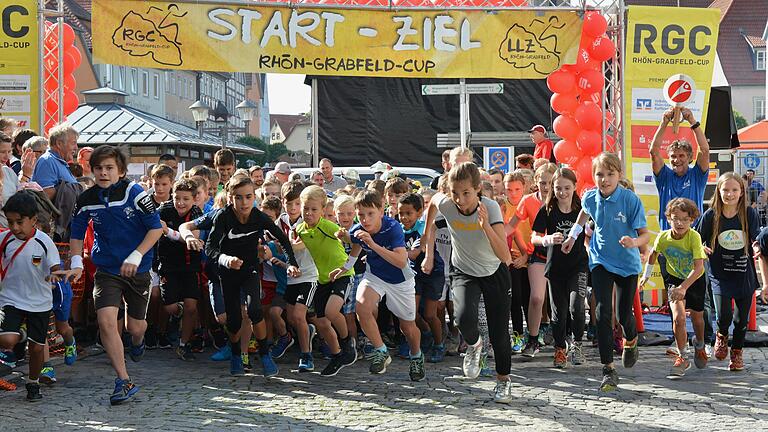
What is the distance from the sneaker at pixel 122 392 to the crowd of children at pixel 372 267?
15mm

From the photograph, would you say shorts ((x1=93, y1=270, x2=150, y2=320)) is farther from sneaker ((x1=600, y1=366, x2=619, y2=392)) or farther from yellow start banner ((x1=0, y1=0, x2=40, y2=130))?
yellow start banner ((x1=0, y1=0, x2=40, y2=130))

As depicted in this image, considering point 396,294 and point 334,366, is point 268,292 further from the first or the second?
point 396,294

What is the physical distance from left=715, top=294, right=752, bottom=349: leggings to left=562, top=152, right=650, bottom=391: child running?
1.29 meters

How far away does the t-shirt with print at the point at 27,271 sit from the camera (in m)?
7.17

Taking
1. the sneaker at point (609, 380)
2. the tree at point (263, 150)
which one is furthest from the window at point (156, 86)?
the sneaker at point (609, 380)

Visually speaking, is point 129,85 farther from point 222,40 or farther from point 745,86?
point 222,40

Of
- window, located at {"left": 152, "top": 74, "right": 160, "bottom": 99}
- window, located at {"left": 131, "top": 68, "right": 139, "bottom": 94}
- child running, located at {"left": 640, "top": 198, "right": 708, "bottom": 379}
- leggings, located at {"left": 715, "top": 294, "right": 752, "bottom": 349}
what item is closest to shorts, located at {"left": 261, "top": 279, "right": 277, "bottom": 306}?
child running, located at {"left": 640, "top": 198, "right": 708, "bottom": 379}

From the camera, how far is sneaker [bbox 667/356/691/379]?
7953 millimetres

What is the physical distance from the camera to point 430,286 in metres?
9.10

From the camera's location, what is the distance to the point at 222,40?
484 inches

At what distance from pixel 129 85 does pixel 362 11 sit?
46.2 metres

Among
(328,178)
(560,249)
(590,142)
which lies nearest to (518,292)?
(560,249)

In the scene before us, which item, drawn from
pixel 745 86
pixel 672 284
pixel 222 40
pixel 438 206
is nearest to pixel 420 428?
pixel 438 206

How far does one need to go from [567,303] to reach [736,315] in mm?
1418
